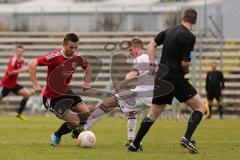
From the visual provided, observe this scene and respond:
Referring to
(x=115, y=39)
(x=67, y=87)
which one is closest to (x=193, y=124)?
(x=67, y=87)

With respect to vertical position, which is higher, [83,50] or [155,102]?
[155,102]

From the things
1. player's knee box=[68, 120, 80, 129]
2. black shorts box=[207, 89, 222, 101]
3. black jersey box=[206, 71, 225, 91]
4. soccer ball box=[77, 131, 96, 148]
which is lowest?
black shorts box=[207, 89, 222, 101]

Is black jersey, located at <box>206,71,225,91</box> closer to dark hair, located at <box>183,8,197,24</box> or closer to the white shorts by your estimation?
the white shorts

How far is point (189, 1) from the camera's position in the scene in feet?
122

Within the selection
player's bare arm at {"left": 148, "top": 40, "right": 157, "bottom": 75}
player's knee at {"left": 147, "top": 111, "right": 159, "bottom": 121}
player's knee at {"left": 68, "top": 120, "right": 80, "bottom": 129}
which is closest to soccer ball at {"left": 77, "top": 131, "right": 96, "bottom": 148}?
player's knee at {"left": 68, "top": 120, "right": 80, "bottom": 129}

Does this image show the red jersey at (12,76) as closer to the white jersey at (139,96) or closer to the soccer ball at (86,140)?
the white jersey at (139,96)

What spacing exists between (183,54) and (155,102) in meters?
0.95

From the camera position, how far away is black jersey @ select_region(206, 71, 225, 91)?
1208 inches

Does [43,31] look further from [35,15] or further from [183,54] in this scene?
[183,54]

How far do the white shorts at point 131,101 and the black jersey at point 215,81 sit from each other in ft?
53.1

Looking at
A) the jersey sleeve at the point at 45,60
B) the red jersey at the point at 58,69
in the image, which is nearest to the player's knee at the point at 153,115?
the red jersey at the point at 58,69

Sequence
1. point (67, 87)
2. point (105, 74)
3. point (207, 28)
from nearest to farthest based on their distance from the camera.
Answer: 1. point (67, 87)
2. point (207, 28)
3. point (105, 74)

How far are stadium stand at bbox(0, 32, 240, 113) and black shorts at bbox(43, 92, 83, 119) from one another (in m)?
16.8

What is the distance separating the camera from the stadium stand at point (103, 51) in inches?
1378
